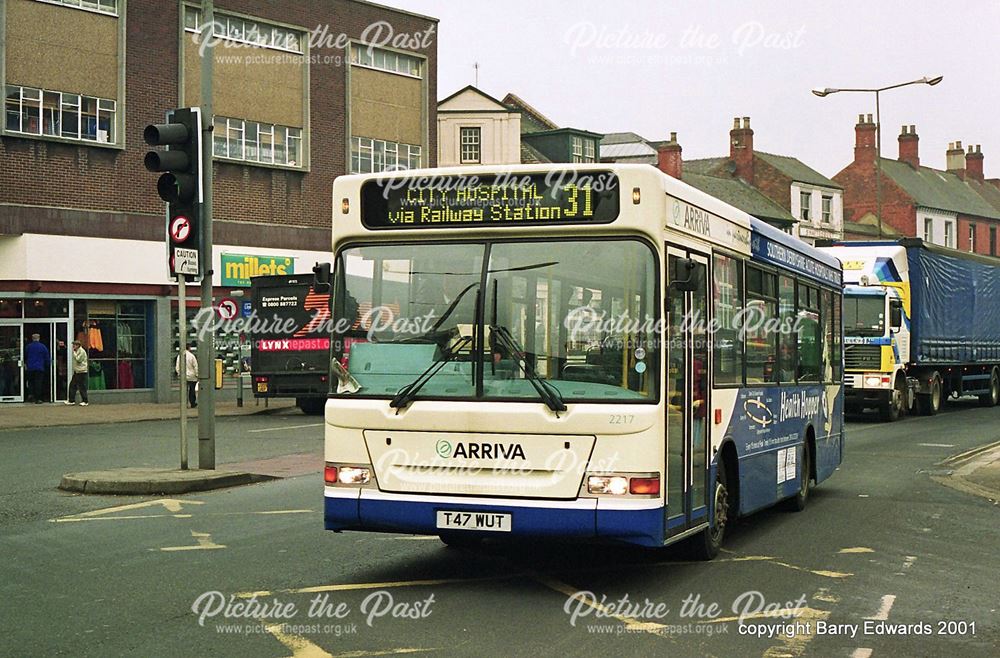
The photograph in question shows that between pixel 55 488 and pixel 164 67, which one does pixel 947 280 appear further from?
pixel 55 488

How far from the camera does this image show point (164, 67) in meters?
35.1

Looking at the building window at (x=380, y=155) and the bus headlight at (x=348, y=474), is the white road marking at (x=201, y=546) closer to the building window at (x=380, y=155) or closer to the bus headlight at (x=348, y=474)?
the bus headlight at (x=348, y=474)

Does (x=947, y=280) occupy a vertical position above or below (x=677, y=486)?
above

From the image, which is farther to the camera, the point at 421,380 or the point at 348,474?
the point at 348,474

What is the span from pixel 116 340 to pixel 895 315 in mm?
19768

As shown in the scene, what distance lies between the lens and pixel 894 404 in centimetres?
2814

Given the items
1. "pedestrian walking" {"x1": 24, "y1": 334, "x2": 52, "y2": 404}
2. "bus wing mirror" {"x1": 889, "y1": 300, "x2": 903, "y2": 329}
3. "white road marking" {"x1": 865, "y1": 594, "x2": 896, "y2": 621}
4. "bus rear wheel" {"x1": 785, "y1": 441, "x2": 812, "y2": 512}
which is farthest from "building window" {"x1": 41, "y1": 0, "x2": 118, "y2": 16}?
"white road marking" {"x1": 865, "y1": 594, "x2": 896, "y2": 621}

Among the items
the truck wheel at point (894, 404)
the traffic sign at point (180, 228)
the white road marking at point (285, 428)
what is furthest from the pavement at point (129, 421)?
the truck wheel at point (894, 404)

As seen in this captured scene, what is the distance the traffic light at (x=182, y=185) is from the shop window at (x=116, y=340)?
19862 millimetres

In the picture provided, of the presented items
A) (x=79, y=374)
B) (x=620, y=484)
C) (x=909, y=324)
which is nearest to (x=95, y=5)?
(x=79, y=374)

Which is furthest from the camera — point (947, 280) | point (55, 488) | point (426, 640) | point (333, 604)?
point (947, 280)

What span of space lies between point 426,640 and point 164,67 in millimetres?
30988

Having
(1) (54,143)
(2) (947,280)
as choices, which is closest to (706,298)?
(2) (947,280)

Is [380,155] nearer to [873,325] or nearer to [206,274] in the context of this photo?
[873,325]
